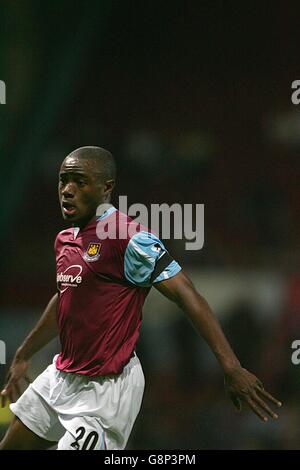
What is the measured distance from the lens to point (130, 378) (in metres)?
3.09

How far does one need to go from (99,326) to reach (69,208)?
53 cm

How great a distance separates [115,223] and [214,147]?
2185 mm

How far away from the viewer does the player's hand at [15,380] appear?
11.6ft

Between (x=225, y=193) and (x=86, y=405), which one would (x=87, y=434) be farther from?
(x=225, y=193)

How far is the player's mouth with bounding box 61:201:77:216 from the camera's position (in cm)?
317

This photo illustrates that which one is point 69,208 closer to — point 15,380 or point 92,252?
point 92,252

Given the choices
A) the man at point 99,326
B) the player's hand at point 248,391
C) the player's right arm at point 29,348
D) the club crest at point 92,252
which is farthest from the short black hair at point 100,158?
the player's hand at point 248,391

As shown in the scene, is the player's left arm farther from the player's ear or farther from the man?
the player's ear

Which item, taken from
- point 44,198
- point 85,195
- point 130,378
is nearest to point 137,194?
point 44,198

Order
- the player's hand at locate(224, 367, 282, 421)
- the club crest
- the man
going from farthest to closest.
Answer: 1. the club crest
2. the man
3. the player's hand at locate(224, 367, 282, 421)

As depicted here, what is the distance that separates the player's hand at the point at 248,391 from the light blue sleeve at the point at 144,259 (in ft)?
1.57

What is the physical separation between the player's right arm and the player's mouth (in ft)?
1.64

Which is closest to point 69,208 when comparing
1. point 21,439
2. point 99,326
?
point 99,326

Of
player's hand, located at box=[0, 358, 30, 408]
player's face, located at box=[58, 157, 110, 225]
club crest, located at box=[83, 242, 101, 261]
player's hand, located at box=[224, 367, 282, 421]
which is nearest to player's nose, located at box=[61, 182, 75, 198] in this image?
player's face, located at box=[58, 157, 110, 225]
